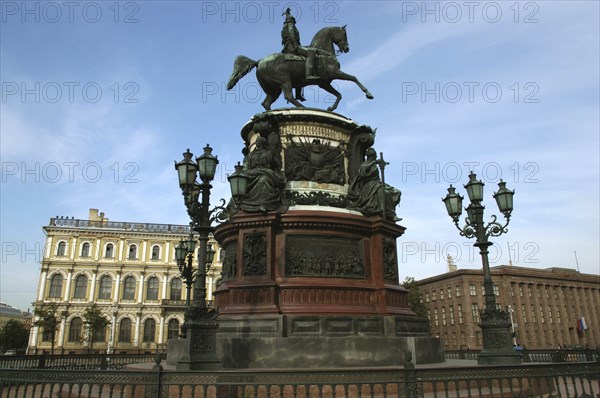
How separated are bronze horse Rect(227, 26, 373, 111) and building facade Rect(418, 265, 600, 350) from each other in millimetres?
57389

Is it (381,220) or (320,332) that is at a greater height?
(381,220)

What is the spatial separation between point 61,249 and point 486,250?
2472 inches

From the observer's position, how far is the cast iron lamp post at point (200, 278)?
8586mm

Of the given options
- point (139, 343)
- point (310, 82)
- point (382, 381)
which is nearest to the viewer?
point (382, 381)

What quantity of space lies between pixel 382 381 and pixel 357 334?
5426 mm

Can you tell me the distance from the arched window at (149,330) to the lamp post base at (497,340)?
5904 cm

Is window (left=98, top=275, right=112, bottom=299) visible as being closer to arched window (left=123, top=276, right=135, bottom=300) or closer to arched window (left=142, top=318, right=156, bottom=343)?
arched window (left=123, top=276, right=135, bottom=300)

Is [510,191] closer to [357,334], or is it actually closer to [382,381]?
[357,334]

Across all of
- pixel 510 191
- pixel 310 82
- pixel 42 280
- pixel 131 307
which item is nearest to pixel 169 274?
pixel 131 307

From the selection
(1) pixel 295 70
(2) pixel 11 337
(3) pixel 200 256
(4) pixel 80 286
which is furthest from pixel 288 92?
(2) pixel 11 337

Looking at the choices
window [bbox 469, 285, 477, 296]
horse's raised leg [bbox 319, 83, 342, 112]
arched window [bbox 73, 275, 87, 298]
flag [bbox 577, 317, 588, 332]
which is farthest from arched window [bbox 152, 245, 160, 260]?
flag [bbox 577, 317, 588, 332]

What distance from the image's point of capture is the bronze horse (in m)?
16.0

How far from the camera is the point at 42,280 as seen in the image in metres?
60.3

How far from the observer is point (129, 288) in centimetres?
6334
